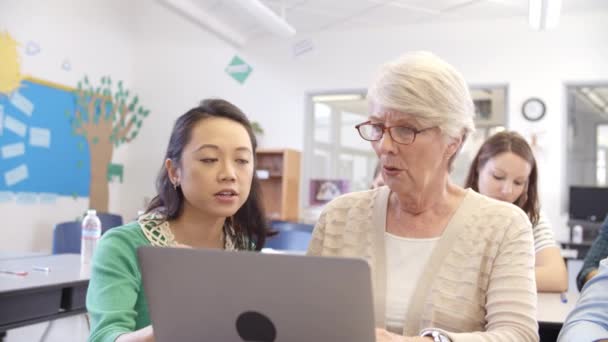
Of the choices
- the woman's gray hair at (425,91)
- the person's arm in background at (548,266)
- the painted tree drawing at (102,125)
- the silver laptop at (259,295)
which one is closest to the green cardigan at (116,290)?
the silver laptop at (259,295)

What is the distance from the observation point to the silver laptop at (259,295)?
0.89 m

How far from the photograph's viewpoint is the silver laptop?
893mm

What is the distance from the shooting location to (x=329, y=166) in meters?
7.15

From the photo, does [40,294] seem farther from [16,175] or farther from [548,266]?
[16,175]

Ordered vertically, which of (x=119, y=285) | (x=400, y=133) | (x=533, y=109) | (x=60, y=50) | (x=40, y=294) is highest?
(x=60, y=50)

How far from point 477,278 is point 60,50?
5678mm

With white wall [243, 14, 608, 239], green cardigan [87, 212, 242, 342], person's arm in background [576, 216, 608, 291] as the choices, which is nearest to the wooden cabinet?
white wall [243, 14, 608, 239]

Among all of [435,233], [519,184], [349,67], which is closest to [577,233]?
[349,67]

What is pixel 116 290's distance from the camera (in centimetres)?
131

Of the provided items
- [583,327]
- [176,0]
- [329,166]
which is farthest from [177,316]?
[329,166]

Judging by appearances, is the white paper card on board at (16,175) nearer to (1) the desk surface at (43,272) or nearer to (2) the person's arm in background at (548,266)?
(1) the desk surface at (43,272)

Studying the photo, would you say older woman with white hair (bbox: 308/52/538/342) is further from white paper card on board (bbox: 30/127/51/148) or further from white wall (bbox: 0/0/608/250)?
white paper card on board (bbox: 30/127/51/148)

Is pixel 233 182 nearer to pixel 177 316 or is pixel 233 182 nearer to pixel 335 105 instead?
pixel 177 316

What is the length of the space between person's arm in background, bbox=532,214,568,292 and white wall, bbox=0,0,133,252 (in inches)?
188
